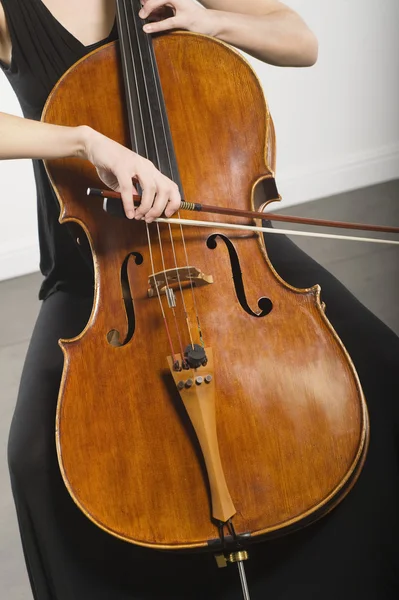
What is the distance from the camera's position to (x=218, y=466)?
71 centimetres

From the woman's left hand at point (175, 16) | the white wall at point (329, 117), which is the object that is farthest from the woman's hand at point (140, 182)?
the white wall at point (329, 117)

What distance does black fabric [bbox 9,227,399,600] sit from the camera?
2.86ft

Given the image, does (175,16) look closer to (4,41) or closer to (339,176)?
(4,41)

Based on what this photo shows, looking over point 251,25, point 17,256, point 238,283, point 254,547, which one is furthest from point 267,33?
point 17,256

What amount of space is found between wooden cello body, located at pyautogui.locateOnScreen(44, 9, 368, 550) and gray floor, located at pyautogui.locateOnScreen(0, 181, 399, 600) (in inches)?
27.9

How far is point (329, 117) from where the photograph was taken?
2.52 metres

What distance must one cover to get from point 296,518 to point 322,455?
72 millimetres

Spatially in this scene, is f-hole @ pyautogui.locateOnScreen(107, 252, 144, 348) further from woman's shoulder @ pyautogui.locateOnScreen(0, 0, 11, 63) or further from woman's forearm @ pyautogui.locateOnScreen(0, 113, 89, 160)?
woman's shoulder @ pyautogui.locateOnScreen(0, 0, 11, 63)

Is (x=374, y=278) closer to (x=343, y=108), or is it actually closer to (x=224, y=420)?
(x=343, y=108)

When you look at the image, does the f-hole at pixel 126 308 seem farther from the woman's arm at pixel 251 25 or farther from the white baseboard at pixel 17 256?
the white baseboard at pixel 17 256

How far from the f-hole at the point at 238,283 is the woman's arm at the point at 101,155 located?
9 cm

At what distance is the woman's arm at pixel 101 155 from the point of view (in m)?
0.86

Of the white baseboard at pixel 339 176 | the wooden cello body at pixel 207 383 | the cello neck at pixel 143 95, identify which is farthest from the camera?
the white baseboard at pixel 339 176

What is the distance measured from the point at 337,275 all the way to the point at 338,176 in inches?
26.1
